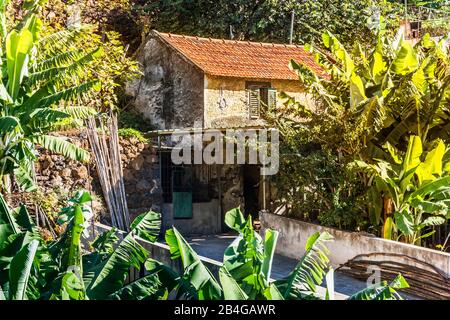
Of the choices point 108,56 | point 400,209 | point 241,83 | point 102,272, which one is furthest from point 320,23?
point 102,272

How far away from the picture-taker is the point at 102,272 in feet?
22.9

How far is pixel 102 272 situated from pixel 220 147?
8879 mm

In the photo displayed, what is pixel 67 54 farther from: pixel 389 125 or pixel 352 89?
pixel 389 125

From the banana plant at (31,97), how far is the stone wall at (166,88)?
17.7ft

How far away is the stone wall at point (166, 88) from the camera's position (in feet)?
55.9

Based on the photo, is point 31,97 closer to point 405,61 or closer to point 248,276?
point 248,276

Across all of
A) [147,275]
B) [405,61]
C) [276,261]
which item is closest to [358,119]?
[405,61]

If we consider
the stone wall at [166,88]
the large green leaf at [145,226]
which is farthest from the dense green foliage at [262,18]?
the large green leaf at [145,226]

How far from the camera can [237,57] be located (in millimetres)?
18094

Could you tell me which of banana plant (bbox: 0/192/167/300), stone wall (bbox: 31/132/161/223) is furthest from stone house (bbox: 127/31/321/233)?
banana plant (bbox: 0/192/167/300)

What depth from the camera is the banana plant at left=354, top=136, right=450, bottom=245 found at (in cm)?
1070

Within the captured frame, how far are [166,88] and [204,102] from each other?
5.43ft

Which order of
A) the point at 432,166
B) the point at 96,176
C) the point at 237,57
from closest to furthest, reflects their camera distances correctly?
the point at 432,166
the point at 96,176
the point at 237,57

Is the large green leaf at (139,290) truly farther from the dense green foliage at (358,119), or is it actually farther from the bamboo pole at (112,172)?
the bamboo pole at (112,172)
